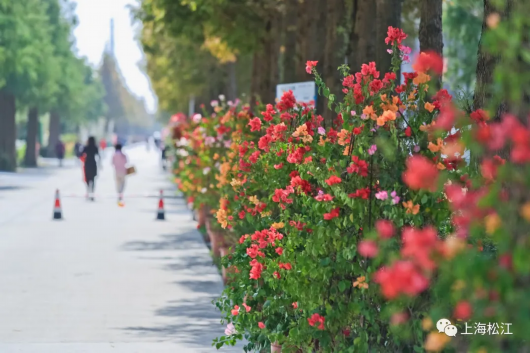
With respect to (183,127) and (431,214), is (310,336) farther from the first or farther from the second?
(183,127)

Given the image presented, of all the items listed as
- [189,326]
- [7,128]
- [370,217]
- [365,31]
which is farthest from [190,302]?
[7,128]

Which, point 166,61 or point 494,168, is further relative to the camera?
point 166,61

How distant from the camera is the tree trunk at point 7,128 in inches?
2338

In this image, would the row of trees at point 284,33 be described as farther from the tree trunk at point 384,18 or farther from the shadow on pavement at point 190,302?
the shadow on pavement at point 190,302

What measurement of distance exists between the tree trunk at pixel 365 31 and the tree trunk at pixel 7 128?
42.8 m

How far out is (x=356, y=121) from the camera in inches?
310

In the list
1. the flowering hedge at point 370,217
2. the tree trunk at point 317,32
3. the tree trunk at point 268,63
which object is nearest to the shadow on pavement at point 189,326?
the flowering hedge at point 370,217

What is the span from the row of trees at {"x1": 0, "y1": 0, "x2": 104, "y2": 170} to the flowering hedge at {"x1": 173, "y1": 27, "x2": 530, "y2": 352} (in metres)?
42.8

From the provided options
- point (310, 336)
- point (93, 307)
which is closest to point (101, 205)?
point (93, 307)

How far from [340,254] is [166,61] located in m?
37.1

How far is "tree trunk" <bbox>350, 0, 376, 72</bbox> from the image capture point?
677 inches

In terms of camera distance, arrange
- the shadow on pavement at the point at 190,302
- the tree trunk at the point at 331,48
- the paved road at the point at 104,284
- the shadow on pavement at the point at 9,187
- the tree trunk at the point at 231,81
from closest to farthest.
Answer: the paved road at the point at 104,284 → the shadow on pavement at the point at 190,302 → the tree trunk at the point at 331,48 → the tree trunk at the point at 231,81 → the shadow on pavement at the point at 9,187

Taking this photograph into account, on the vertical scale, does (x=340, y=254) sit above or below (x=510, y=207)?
below

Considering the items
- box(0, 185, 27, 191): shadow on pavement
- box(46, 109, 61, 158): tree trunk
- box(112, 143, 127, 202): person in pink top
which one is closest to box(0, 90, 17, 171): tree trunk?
box(0, 185, 27, 191): shadow on pavement
